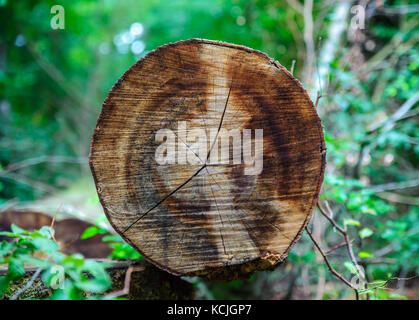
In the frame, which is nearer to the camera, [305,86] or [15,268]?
[15,268]

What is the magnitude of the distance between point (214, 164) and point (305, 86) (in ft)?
6.76

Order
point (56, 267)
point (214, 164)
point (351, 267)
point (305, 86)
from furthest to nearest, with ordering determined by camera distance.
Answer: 1. point (305, 86)
2. point (351, 267)
3. point (214, 164)
4. point (56, 267)

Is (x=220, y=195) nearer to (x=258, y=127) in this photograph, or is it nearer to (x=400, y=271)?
(x=258, y=127)

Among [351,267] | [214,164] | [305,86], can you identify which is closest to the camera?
[214,164]

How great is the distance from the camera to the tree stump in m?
1.13

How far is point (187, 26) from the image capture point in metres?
6.82

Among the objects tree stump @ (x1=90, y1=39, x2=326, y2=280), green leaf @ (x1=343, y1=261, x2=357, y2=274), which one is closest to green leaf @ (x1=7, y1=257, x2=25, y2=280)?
tree stump @ (x1=90, y1=39, x2=326, y2=280)

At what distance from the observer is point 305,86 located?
2832mm

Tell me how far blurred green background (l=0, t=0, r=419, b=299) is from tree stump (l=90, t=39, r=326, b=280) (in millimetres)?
558

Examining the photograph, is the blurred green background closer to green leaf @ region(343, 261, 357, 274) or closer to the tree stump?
green leaf @ region(343, 261, 357, 274)

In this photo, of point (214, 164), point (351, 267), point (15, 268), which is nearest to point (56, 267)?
point (15, 268)

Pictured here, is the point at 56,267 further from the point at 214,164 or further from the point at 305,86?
the point at 305,86
